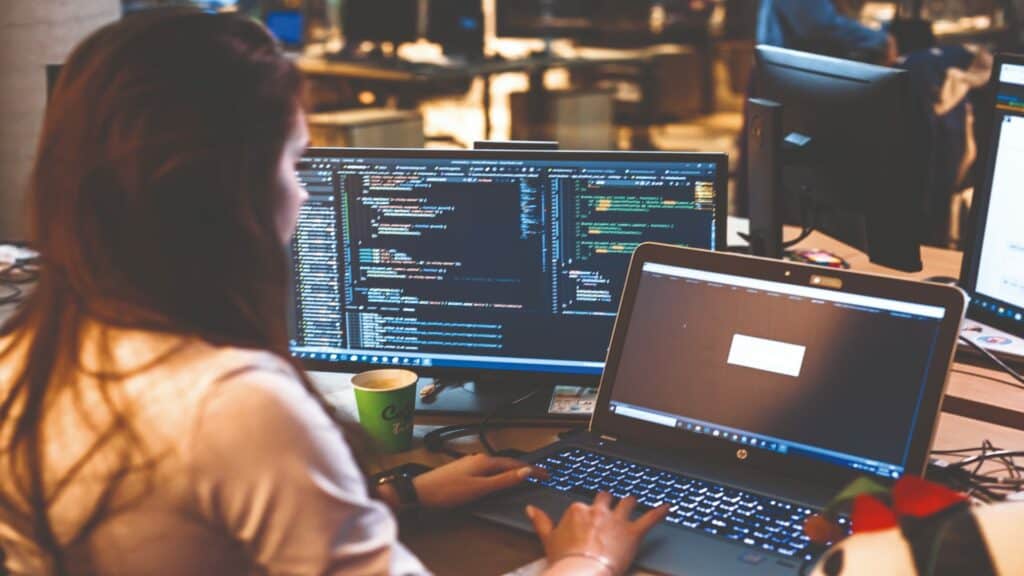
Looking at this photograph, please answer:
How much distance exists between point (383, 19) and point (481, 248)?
576cm

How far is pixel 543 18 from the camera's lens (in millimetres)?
8906

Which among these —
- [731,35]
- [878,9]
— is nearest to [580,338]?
[878,9]

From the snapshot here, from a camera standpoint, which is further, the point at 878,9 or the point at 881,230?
the point at 878,9

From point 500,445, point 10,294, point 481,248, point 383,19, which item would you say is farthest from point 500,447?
point 383,19

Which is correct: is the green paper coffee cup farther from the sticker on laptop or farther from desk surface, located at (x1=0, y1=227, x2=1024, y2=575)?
the sticker on laptop

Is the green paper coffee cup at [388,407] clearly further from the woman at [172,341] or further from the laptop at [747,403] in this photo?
the woman at [172,341]

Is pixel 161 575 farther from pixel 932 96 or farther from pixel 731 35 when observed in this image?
pixel 731 35

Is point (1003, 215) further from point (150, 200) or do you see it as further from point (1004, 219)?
point (150, 200)

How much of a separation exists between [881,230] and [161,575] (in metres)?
1.42

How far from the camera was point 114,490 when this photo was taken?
2.85 feet

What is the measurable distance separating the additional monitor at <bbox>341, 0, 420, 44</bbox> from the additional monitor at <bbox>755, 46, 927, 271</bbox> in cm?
520

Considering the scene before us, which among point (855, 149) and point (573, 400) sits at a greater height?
point (855, 149)

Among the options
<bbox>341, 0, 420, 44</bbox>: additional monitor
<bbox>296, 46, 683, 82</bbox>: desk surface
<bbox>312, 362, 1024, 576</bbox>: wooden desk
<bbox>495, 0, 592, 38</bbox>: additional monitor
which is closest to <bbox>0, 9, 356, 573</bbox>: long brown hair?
<bbox>312, 362, 1024, 576</bbox>: wooden desk

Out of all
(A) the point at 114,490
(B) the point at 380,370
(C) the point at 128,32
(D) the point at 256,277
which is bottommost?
(B) the point at 380,370
